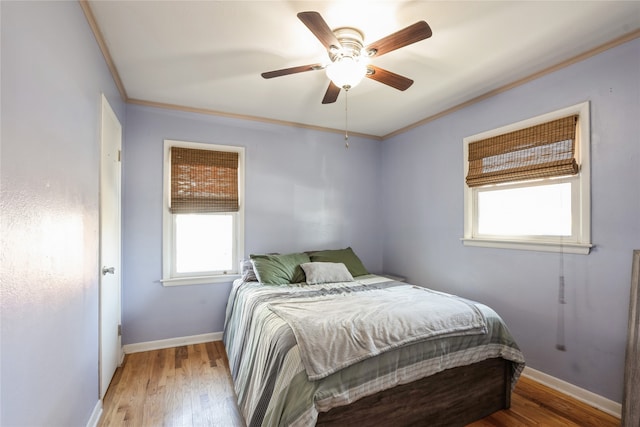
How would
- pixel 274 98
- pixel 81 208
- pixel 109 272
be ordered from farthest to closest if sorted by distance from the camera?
pixel 274 98 → pixel 109 272 → pixel 81 208

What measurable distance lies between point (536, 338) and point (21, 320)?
126 inches

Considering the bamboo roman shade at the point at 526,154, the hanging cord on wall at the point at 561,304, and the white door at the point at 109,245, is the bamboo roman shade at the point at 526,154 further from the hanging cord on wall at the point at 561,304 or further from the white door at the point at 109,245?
the white door at the point at 109,245

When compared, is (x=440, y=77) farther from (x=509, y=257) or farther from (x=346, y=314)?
(x=346, y=314)

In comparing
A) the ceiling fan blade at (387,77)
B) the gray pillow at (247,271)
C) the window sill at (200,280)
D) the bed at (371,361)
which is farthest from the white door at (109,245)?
the ceiling fan blade at (387,77)

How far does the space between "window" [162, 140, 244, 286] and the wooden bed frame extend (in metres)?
2.17

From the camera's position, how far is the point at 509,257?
8.63 feet

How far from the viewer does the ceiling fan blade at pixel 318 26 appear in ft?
4.68

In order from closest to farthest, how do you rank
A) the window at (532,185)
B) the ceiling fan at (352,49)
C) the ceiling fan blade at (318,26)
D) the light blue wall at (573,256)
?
the ceiling fan blade at (318,26) < the ceiling fan at (352,49) < the light blue wall at (573,256) < the window at (532,185)

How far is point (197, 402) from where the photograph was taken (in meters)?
2.14

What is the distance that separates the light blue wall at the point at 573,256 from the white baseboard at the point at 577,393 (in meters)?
0.04

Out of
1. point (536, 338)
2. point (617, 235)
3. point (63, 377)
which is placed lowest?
point (536, 338)

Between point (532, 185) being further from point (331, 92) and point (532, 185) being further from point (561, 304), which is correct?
point (331, 92)

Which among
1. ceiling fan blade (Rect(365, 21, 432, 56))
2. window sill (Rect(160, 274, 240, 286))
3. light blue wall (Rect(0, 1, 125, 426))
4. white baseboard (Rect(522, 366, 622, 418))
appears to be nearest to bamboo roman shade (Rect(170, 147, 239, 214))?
window sill (Rect(160, 274, 240, 286))

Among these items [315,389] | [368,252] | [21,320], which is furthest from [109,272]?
[368,252]
